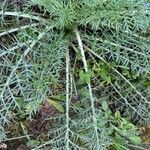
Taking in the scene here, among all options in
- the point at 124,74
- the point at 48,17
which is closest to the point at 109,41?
the point at 124,74

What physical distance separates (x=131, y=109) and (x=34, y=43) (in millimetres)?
718

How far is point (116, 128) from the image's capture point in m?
2.35

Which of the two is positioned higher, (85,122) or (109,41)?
(109,41)

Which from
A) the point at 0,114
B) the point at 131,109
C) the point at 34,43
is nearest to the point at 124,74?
the point at 131,109

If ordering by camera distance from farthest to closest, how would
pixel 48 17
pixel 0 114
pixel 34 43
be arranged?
pixel 48 17
pixel 34 43
pixel 0 114

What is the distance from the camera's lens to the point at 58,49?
2402 millimetres

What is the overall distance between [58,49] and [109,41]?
32cm

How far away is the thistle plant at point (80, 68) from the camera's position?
227 cm

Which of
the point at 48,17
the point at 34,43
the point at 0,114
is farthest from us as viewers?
the point at 48,17

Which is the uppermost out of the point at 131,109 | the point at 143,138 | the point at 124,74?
the point at 124,74

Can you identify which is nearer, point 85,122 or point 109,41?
point 85,122

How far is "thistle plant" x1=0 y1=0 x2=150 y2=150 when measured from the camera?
2271 millimetres

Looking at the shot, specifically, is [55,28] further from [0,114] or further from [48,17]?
[0,114]

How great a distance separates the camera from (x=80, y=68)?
99.0 inches
